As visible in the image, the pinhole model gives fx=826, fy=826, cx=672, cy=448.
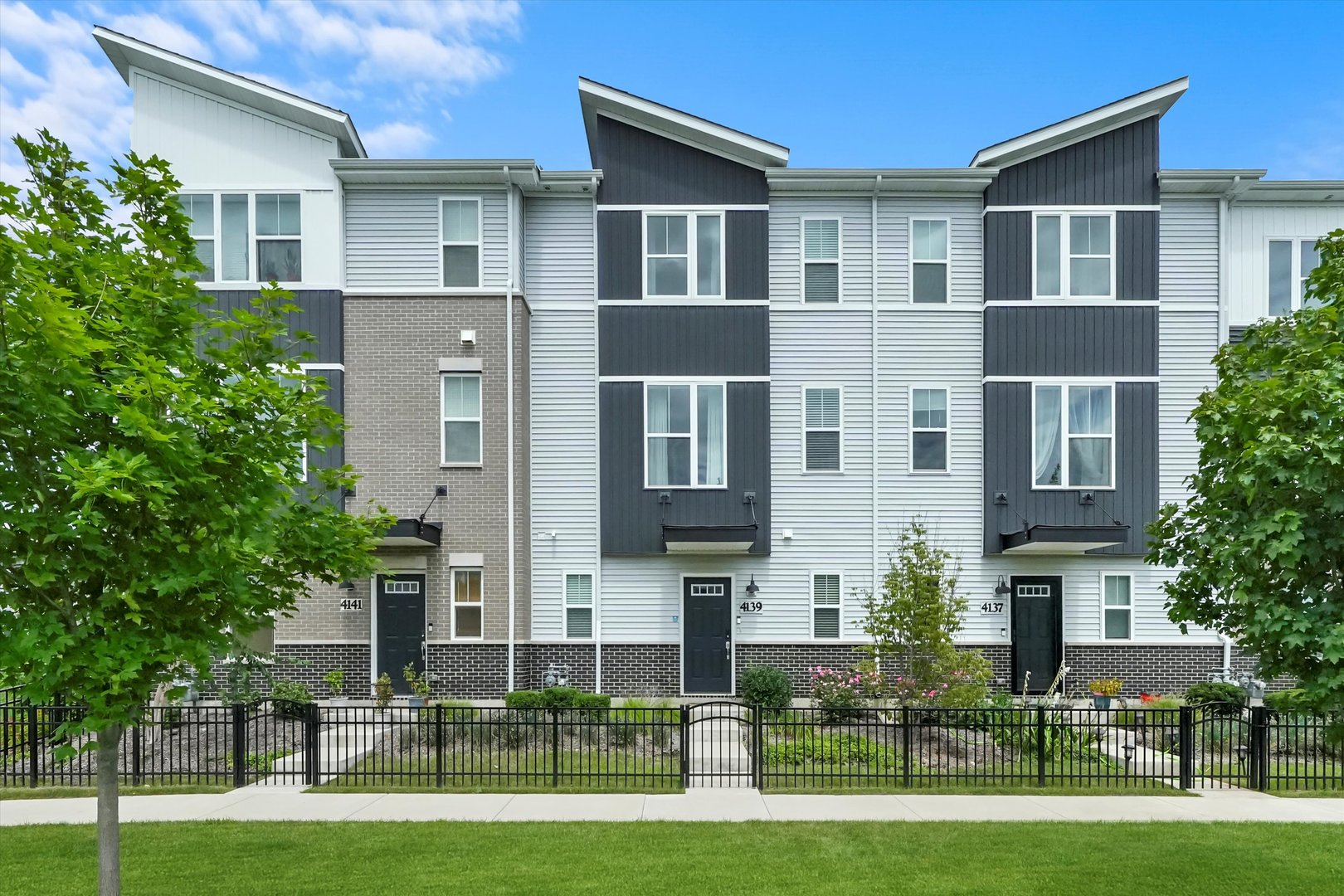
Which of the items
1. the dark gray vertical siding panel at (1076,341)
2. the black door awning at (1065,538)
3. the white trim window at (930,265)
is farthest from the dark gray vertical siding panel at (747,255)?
the black door awning at (1065,538)

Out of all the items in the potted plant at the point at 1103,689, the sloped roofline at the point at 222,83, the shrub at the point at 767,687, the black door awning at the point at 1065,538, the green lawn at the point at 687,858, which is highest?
the sloped roofline at the point at 222,83

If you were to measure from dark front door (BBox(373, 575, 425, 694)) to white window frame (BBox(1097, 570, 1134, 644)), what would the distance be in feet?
47.3

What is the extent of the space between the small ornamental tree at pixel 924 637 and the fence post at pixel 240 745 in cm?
1011

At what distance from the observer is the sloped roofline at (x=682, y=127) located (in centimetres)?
1758

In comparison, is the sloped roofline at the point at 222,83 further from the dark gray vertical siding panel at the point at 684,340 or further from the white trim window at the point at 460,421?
the dark gray vertical siding panel at the point at 684,340

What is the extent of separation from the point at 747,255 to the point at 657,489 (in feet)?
17.9

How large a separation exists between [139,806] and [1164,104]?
72.5ft

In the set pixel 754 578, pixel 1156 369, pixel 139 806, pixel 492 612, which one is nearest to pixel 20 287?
pixel 139 806

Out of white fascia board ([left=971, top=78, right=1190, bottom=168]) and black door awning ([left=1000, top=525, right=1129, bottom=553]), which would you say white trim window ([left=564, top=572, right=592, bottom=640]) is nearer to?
black door awning ([left=1000, top=525, right=1129, bottom=553])

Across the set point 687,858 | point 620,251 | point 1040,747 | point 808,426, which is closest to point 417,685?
point 808,426

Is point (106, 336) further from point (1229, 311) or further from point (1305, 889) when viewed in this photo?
point (1229, 311)

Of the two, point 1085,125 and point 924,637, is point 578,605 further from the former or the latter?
point 1085,125

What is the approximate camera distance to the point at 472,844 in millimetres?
8188

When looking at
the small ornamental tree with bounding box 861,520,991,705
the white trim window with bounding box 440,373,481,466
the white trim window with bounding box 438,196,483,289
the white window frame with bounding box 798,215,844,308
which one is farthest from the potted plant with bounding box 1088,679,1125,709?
the white trim window with bounding box 438,196,483,289
